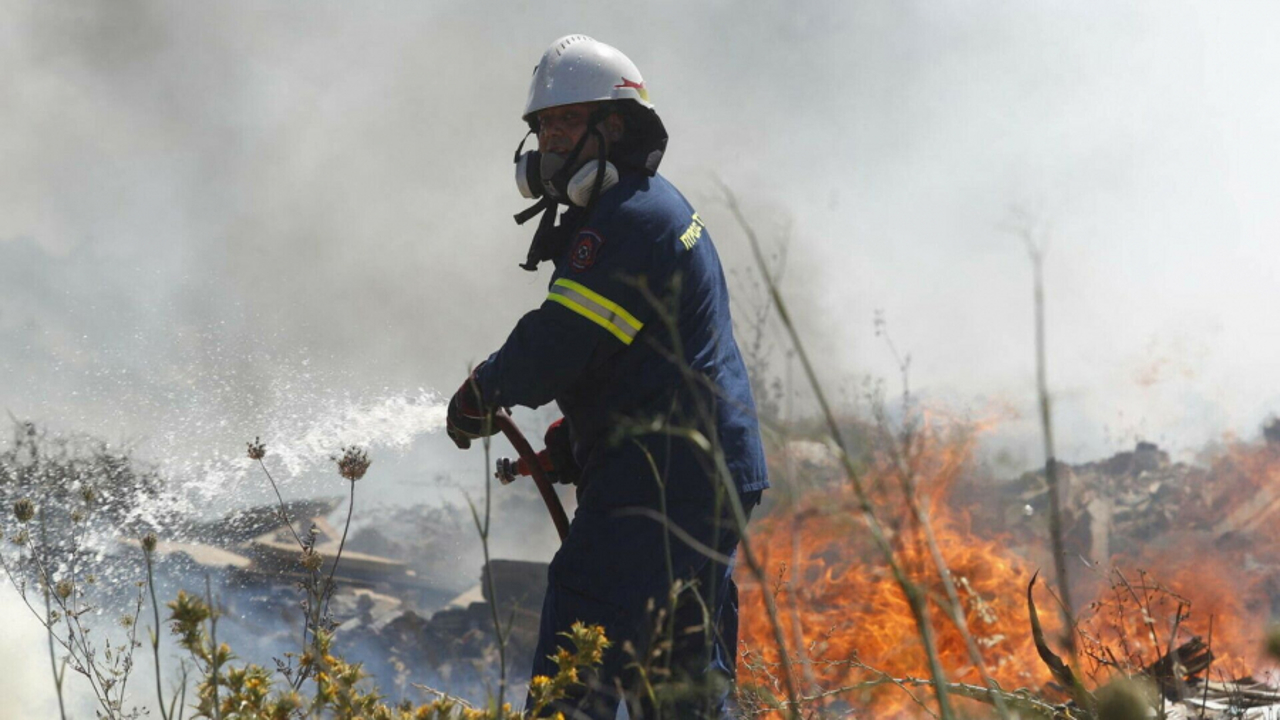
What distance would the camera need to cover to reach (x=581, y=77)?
3.19 m

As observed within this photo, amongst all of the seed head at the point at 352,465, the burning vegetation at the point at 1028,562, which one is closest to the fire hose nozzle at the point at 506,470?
the seed head at the point at 352,465

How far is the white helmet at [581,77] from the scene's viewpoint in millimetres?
3184

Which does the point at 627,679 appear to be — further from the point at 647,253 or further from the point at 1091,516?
the point at 1091,516

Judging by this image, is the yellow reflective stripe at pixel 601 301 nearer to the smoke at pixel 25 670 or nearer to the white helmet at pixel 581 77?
the white helmet at pixel 581 77

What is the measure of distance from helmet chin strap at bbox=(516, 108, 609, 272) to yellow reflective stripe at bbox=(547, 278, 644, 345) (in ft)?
1.12

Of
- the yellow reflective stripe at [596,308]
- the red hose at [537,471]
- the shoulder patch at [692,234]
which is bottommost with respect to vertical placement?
the red hose at [537,471]

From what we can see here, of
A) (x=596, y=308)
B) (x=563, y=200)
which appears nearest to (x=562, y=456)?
(x=596, y=308)

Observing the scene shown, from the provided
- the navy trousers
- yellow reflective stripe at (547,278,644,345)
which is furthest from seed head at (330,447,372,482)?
yellow reflective stripe at (547,278,644,345)

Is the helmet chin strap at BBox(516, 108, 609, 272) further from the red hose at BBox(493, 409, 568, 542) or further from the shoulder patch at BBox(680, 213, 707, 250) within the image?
the red hose at BBox(493, 409, 568, 542)

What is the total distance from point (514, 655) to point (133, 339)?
3.69 meters

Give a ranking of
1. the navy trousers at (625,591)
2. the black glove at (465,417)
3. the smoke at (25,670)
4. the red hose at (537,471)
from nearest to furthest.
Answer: the navy trousers at (625,591) < the black glove at (465,417) < the red hose at (537,471) < the smoke at (25,670)

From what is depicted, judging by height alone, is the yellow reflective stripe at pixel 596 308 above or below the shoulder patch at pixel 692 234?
below

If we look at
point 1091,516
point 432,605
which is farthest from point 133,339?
point 1091,516

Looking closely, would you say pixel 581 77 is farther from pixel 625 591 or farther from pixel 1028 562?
pixel 1028 562
